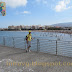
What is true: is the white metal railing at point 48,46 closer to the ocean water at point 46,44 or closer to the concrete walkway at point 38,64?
the ocean water at point 46,44

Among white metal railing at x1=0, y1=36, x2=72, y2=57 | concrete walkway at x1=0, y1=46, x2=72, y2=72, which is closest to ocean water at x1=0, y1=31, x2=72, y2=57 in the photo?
white metal railing at x1=0, y1=36, x2=72, y2=57

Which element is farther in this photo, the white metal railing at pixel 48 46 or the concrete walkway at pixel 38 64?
the white metal railing at pixel 48 46

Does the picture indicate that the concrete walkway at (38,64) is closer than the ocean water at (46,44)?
Yes

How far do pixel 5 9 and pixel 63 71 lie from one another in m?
12.3

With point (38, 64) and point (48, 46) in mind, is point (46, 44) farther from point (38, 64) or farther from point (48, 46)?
point (38, 64)

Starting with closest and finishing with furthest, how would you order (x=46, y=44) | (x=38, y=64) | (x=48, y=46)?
1. (x=38, y=64)
2. (x=48, y=46)
3. (x=46, y=44)

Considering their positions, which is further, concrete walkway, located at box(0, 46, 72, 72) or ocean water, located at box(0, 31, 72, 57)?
ocean water, located at box(0, 31, 72, 57)

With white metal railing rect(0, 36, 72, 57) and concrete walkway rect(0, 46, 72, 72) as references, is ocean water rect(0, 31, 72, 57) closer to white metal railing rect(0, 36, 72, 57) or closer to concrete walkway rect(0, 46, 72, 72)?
white metal railing rect(0, 36, 72, 57)

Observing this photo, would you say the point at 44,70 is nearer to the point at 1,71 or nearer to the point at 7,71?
the point at 7,71

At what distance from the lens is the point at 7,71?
4246 mm

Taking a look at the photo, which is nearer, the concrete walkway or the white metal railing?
the concrete walkway

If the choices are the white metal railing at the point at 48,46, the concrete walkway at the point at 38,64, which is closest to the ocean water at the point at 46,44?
the white metal railing at the point at 48,46

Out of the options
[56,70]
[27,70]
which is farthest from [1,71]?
[56,70]

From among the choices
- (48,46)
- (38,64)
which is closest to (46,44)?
(48,46)
